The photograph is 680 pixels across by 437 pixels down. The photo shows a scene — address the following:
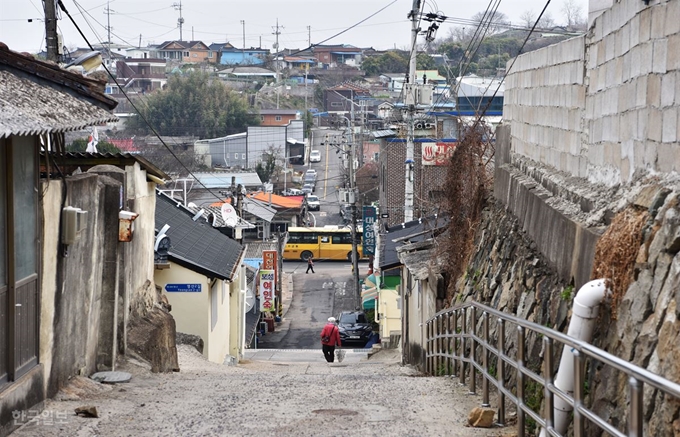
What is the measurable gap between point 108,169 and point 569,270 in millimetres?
7385

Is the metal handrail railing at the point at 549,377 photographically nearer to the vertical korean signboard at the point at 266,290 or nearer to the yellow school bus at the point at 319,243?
the vertical korean signboard at the point at 266,290

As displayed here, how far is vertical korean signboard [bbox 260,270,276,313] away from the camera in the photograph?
35938 millimetres

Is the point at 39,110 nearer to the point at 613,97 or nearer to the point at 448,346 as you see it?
the point at 613,97

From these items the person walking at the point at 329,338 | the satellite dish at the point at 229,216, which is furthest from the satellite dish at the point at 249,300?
the person walking at the point at 329,338

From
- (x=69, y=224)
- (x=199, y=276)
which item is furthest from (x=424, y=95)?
(x=69, y=224)

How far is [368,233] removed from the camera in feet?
133

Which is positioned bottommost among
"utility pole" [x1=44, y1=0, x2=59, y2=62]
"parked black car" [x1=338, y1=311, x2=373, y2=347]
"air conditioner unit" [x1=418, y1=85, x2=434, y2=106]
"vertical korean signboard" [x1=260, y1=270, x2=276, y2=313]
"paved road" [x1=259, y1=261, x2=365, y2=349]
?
"paved road" [x1=259, y1=261, x2=365, y2=349]

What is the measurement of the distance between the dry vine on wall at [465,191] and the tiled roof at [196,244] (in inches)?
231

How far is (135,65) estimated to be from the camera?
349ft

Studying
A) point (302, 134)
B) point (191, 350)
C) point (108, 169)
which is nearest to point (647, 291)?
point (108, 169)

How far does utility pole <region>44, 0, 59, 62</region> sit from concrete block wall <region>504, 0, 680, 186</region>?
8.15 meters

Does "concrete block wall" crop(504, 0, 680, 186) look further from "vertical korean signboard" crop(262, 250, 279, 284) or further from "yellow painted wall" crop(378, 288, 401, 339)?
"vertical korean signboard" crop(262, 250, 279, 284)

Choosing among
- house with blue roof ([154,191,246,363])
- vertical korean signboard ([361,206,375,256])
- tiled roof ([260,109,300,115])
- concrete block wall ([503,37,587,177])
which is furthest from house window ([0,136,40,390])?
tiled roof ([260,109,300,115])

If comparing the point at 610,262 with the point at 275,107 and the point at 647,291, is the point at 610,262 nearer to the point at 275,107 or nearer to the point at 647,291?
the point at 647,291
